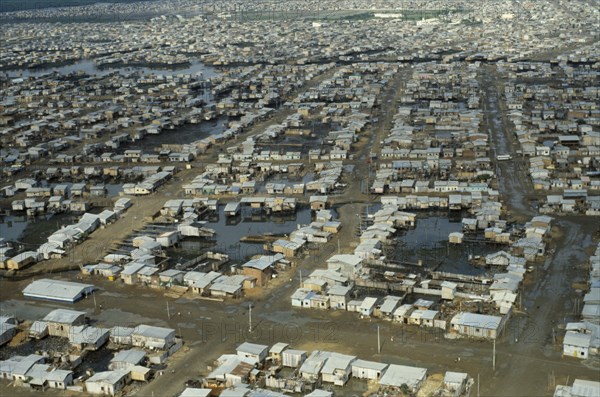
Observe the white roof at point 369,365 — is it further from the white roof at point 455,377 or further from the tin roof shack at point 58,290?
the tin roof shack at point 58,290

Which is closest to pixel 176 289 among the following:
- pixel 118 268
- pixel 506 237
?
pixel 118 268

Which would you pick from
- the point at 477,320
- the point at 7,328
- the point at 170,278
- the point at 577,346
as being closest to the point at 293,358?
the point at 477,320

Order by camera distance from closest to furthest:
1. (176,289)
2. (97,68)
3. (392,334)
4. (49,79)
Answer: (392,334) < (176,289) < (49,79) < (97,68)

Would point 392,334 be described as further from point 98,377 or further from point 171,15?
point 171,15

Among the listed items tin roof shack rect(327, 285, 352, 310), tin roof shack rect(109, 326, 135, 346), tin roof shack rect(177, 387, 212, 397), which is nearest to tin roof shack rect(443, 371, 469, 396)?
tin roof shack rect(327, 285, 352, 310)

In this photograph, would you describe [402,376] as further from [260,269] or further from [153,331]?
[260,269]

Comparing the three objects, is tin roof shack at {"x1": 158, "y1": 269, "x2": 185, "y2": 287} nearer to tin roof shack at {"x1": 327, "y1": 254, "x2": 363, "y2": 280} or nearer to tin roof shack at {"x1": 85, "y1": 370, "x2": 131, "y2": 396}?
tin roof shack at {"x1": 327, "y1": 254, "x2": 363, "y2": 280}

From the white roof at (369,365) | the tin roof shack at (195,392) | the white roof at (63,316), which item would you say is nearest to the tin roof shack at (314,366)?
the white roof at (369,365)
